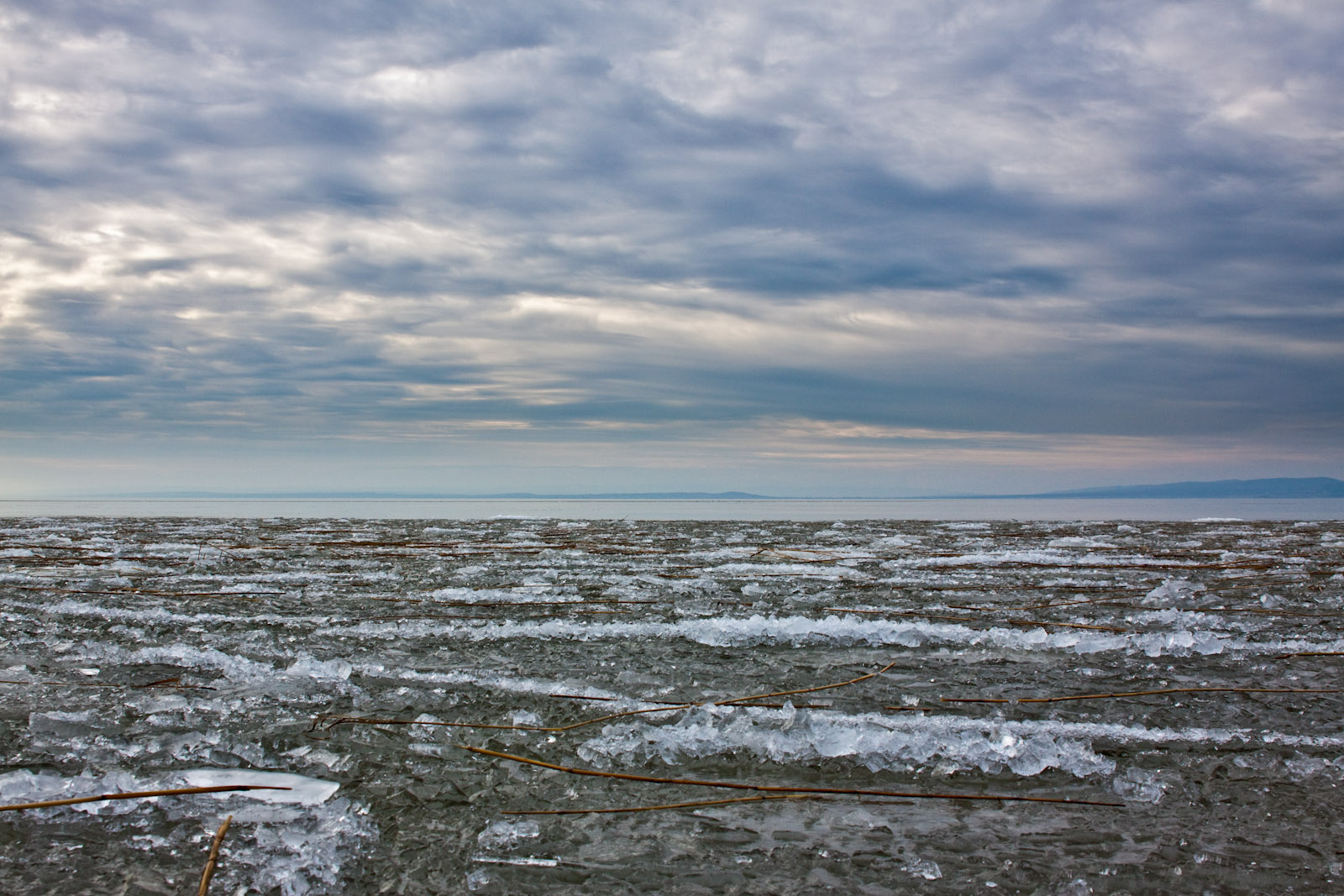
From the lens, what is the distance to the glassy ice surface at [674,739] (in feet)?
5.94

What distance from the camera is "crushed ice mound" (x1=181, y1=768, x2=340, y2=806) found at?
214cm

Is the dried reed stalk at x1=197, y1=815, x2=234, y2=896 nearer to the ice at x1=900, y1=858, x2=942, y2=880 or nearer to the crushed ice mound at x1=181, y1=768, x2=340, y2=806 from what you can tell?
the crushed ice mound at x1=181, y1=768, x2=340, y2=806

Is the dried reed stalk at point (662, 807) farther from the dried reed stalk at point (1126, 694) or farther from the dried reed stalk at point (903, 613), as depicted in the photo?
the dried reed stalk at point (903, 613)

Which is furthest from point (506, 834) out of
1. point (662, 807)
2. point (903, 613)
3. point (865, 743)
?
point (903, 613)

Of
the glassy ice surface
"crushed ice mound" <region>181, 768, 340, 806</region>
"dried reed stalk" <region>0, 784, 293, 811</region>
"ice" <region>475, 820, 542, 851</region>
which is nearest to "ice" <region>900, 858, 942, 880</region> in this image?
the glassy ice surface

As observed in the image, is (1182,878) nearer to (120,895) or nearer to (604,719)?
(604,719)

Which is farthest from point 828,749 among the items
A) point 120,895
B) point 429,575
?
point 429,575

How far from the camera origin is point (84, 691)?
10.3ft

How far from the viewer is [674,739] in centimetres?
258

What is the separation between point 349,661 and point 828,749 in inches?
90.0

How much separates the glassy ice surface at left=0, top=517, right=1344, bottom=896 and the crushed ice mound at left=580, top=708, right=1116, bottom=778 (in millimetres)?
14

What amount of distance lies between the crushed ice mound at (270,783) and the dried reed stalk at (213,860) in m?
0.15

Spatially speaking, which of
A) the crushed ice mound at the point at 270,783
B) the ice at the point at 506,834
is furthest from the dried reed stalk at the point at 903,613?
the crushed ice mound at the point at 270,783

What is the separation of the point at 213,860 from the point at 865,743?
180cm
